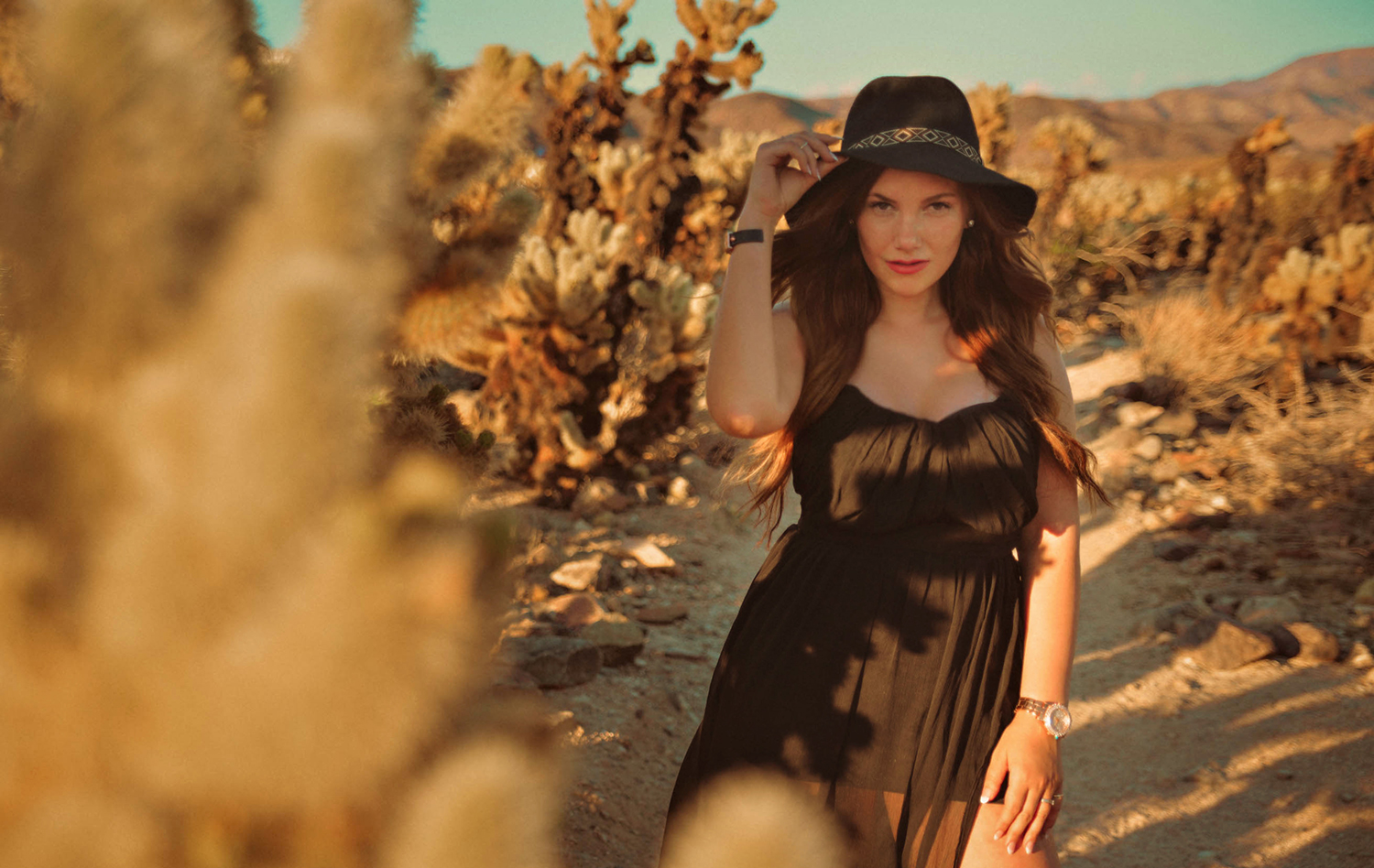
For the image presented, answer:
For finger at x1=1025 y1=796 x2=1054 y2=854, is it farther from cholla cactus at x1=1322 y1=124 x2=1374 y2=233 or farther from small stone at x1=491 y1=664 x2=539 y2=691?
cholla cactus at x1=1322 y1=124 x2=1374 y2=233

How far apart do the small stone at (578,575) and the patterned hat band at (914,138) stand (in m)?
3.06

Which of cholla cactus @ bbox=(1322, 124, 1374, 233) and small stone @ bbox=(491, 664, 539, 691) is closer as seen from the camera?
small stone @ bbox=(491, 664, 539, 691)

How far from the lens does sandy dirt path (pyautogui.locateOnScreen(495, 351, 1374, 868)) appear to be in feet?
10.2

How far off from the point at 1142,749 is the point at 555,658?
8.45 feet

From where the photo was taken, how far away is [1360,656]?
419 centimetres

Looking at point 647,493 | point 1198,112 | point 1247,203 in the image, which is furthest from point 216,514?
point 1198,112

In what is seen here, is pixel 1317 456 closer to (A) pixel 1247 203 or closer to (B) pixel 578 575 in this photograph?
(B) pixel 578 575

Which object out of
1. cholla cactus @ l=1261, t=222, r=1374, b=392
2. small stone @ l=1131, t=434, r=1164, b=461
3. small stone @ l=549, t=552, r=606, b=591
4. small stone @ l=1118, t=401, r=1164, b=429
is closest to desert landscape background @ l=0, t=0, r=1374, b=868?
small stone @ l=549, t=552, r=606, b=591

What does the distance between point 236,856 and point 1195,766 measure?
4216mm

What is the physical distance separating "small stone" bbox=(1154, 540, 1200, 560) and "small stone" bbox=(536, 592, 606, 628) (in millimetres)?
3663

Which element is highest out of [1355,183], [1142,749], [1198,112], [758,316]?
[1198,112]

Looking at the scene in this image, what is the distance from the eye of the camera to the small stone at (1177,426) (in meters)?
7.43

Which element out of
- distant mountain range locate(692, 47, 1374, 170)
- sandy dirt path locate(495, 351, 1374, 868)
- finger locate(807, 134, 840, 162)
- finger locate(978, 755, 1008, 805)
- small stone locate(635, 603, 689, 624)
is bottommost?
sandy dirt path locate(495, 351, 1374, 868)

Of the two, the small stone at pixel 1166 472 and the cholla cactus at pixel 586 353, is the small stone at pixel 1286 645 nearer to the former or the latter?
the small stone at pixel 1166 472
